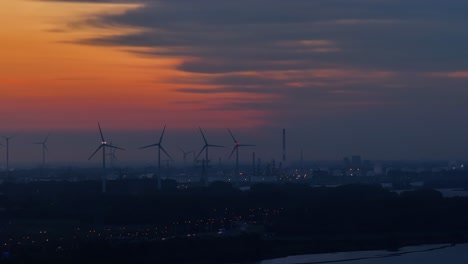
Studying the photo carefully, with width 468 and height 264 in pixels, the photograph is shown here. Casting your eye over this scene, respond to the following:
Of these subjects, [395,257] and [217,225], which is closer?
[395,257]

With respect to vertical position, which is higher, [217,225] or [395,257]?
[217,225]

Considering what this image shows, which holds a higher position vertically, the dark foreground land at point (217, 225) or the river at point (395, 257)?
the dark foreground land at point (217, 225)

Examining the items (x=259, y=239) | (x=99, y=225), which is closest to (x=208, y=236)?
(x=259, y=239)

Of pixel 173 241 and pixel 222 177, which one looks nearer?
pixel 173 241

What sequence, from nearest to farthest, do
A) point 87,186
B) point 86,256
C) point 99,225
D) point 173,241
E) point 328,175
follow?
point 86,256
point 173,241
point 99,225
point 87,186
point 328,175

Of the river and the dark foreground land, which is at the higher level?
the dark foreground land

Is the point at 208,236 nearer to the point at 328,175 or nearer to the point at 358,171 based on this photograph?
the point at 328,175

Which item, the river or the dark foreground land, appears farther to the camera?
the river

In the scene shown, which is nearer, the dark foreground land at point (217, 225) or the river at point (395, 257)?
the dark foreground land at point (217, 225)
